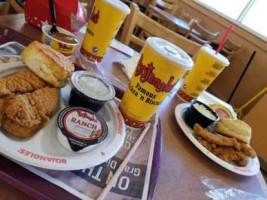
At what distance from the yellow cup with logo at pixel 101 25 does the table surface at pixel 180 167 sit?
8 cm

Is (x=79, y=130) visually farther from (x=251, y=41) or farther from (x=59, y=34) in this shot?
(x=251, y=41)

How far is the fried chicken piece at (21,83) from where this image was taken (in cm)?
43

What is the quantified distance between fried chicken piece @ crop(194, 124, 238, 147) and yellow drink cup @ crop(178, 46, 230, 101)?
0.24 meters

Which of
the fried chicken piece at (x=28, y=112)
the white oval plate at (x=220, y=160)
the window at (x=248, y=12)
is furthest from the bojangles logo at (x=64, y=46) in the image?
the window at (x=248, y=12)

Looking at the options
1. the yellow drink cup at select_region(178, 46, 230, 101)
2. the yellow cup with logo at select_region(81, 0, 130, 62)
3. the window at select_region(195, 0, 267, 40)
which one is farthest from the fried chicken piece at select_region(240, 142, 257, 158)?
the window at select_region(195, 0, 267, 40)

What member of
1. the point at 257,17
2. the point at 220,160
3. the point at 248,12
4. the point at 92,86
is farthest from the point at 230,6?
the point at 92,86

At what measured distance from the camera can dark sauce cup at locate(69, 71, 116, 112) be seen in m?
0.49

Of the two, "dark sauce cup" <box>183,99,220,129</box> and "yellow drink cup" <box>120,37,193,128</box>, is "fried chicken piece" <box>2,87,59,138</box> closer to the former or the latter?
"yellow drink cup" <box>120,37,193,128</box>

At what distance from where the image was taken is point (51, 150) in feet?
1.35

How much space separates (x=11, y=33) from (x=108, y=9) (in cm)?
28

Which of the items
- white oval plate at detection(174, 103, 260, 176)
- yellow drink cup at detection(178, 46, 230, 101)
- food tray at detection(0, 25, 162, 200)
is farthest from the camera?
yellow drink cup at detection(178, 46, 230, 101)

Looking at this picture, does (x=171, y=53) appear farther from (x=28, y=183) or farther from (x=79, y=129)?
(x=28, y=183)

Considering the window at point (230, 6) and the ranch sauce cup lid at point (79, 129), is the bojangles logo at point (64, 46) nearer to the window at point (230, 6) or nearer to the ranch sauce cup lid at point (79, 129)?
the ranch sauce cup lid at point (79, 129)

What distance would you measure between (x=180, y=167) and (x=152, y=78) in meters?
0.22
